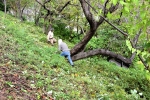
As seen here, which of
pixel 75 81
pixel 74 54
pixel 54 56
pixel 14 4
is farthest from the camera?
pixel 14 4

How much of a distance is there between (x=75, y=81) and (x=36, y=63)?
1512mm

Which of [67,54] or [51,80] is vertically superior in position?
[67,54]

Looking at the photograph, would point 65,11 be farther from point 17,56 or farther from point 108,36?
point 17,56

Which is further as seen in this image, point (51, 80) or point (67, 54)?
point (67, 54)

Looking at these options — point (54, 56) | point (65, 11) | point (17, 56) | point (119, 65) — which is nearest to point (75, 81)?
point (17, 56)

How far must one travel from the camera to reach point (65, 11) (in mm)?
22141

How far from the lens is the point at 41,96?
21.0 feet

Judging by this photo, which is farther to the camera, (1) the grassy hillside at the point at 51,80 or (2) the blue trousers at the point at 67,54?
(2) the blue trousers at the point at 67,54

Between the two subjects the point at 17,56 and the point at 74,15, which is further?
the point at 74,15

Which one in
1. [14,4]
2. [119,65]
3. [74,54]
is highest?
[14,4]

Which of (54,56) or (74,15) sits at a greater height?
(74,15)

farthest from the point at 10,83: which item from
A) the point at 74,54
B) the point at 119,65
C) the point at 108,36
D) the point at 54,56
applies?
the point at 108,36

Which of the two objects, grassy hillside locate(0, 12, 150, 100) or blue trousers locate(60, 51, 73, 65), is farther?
blue trousers locate(60, 51, 73, 65)

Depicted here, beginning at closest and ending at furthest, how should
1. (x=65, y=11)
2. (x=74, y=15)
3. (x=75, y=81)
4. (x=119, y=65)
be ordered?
(x=75, y=81) → (x=119, y=65) → (x=65, y=11) → (x=74, y=15)
